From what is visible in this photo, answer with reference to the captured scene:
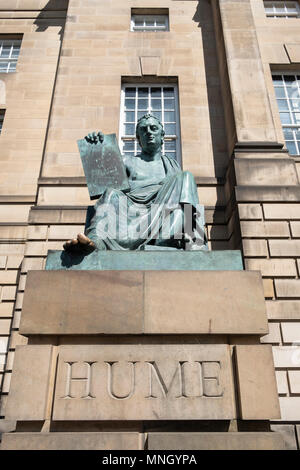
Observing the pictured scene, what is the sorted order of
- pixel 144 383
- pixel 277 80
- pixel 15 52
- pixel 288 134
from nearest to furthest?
1. pixel 144 383
2. pixel 288 134
3. pixel 277 80
4. pixel 15 52

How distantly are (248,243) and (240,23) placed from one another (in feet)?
26.6

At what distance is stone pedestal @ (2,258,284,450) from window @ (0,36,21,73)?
487 inches

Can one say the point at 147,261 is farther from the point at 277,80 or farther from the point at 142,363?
the point at 277,80

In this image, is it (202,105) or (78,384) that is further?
(202,105)

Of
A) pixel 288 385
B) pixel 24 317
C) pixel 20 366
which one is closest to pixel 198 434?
pixel 20 366

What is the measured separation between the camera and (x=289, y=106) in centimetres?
1132

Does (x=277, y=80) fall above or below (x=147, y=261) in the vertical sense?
above

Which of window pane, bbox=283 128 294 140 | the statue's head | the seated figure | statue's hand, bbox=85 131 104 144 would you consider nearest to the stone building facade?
window pane, bbox=283 128 294 140

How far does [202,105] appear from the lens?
11.3 meters

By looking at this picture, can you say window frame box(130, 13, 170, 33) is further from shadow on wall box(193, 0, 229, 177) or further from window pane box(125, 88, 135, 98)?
window pane box(125, 88, 135, 98)

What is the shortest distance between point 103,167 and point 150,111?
270 inches

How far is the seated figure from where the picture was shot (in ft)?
15.0

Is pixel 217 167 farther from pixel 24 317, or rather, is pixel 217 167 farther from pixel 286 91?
pixel 24 317

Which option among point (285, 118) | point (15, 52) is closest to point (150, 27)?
point (15, 52)
